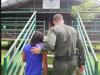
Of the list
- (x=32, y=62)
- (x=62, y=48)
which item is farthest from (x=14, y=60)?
(x=62, y=48)

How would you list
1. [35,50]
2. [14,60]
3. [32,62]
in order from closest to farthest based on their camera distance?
[35,50] < [32,62] < [14,60]

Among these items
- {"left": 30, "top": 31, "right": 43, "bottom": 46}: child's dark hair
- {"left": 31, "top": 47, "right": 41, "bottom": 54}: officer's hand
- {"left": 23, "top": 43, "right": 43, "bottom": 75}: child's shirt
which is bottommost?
{"left": 23, "top": 43, "right": 43, "bottom": 75}: child's shirt

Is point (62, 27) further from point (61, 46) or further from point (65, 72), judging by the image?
point (65, 72)

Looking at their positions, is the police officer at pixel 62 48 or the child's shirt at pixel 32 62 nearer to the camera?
the police officer at pixel 62 48

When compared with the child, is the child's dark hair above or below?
above

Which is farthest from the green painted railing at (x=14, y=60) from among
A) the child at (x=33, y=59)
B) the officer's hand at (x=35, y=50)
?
the officer's hand at (x=35, y=50)

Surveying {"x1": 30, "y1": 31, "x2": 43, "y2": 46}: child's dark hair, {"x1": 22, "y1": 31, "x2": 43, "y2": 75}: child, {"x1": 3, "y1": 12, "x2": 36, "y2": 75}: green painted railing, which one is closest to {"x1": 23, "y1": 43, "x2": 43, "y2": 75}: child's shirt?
{"x1": 22, "y1": 31, "x2": 43, "y2": 75}: child

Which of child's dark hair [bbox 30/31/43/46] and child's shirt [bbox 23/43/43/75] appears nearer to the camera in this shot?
child's dark hair [bbox 30/31/43/46]

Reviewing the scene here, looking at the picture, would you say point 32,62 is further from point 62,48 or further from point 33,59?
point 62,48

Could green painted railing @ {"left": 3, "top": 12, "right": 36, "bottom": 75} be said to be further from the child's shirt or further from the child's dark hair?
the child's dark hair

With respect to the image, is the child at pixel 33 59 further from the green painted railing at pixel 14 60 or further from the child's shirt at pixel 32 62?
Answer: the green painted railing at pixel 14 60

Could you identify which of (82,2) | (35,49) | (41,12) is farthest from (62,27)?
(82,2)

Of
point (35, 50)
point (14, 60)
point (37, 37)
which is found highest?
point (37, 37)

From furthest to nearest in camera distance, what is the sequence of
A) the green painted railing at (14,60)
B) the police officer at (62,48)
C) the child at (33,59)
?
the child at (33,59), the green painted railing at (14,60), the police officer at (62,48)
